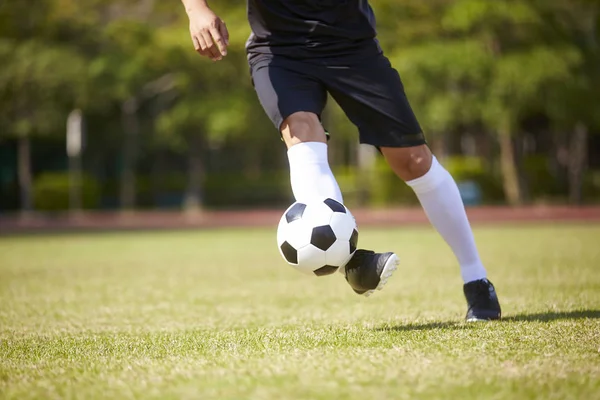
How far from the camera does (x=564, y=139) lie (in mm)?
40750

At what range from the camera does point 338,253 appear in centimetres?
406

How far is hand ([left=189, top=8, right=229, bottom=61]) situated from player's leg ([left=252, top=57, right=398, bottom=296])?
1.25ft

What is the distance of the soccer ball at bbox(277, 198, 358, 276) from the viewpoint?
404 centimetres

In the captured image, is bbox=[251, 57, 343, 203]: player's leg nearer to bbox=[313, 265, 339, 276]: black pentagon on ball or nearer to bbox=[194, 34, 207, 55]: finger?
bbox=[313, 265, 339, 276]: black pentagon on ball

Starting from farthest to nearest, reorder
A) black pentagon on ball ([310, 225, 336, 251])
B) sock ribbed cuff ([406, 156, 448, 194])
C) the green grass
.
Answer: sock ribbed cuff ([406, 156, 448, 194])
black pentagon on ball ([310, 225, 336, 251])
the green grass

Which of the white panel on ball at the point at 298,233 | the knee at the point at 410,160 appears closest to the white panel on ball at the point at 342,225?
the white panel on ball at the point at 298,233

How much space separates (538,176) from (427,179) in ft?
104

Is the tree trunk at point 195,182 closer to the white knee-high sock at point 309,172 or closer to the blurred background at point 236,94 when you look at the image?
the blurred background at point 236,94

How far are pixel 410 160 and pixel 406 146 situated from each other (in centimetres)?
14

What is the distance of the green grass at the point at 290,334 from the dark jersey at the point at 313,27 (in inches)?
54.1

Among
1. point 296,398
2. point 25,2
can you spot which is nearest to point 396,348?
point 296,398

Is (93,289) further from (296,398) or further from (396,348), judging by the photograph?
(296,398)

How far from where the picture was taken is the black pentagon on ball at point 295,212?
4137 mm

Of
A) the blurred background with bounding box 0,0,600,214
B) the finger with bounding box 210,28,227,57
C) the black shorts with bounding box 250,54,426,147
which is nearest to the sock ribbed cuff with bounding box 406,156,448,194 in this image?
the black shorts with bounding box 250,54,426,147
